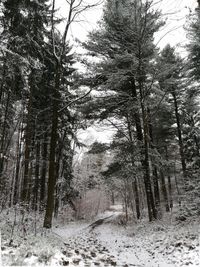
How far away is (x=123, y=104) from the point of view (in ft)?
43.3

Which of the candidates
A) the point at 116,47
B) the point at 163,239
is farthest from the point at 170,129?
the point at 163,239

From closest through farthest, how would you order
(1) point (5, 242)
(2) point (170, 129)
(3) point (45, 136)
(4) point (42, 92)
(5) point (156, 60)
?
(1) point (5, 242) < (5) point (156, 60) < (4) point (42, 92) < (3) point (45, 136) < (2) point (170, 129)

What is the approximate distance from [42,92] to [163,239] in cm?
1207

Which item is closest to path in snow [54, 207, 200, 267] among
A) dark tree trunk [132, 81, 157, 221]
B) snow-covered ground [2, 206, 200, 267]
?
snow-covered ground [2, 206, 200, 267]

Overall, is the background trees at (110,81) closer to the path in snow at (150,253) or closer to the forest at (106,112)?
the forest at (106,112)

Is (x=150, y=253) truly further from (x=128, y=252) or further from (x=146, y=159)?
(x=146, y=159)

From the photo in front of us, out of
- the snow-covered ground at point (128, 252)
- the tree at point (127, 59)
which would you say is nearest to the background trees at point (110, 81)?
the tree at point (127, 59)

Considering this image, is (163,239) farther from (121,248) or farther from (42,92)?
(42,92)

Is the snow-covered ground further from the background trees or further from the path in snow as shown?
the background trees

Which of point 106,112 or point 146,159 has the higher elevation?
point 106,112

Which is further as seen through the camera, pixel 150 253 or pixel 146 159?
pixel 146 159

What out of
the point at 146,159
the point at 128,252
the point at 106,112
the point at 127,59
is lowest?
the point at 128,252

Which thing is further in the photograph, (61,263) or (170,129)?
(170,129)

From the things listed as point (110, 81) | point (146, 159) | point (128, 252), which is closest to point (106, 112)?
point (110, 81)
